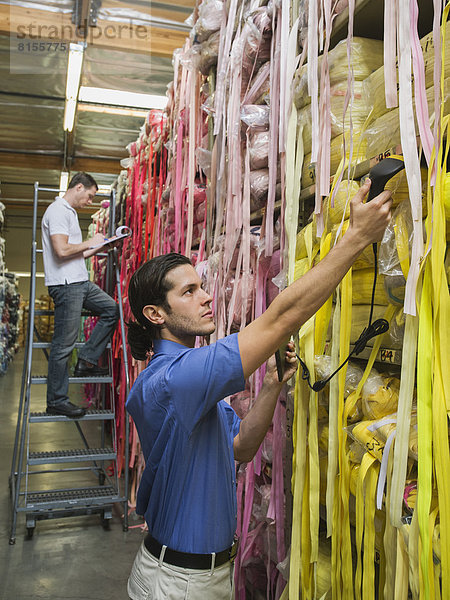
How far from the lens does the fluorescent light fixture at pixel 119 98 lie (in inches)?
291

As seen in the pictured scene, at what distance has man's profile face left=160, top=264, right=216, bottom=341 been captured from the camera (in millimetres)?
1607

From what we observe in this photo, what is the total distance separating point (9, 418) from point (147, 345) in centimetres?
679

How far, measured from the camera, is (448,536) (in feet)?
3.36

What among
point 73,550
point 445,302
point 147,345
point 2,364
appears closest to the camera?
point 445,302

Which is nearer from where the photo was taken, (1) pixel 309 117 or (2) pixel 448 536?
(2) pixel 448 536

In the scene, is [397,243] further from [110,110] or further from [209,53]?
[110,110]

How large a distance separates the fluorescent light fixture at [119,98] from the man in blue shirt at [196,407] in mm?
6413

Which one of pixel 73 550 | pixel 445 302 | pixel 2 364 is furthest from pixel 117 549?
pixel 2 364

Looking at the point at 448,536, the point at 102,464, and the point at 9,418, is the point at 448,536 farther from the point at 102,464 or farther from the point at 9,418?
the point at 9,418

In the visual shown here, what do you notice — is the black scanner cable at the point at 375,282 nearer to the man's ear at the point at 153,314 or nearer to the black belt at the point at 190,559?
the man's ear at the point at 153,314

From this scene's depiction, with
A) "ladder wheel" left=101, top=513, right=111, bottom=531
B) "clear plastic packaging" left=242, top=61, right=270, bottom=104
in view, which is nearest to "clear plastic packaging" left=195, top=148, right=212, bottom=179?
"clear plastic packaging" left=242, top=61, right=270, bottom=104

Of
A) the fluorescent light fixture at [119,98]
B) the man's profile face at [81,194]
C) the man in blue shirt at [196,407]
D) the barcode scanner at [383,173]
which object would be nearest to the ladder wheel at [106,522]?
the man's profile face at [81,194]

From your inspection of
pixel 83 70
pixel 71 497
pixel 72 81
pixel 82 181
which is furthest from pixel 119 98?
pixel 71 497

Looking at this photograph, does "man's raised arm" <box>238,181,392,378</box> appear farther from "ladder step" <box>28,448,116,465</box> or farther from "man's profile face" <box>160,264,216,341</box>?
"ladder step" <box>28,448,116,465</box>
